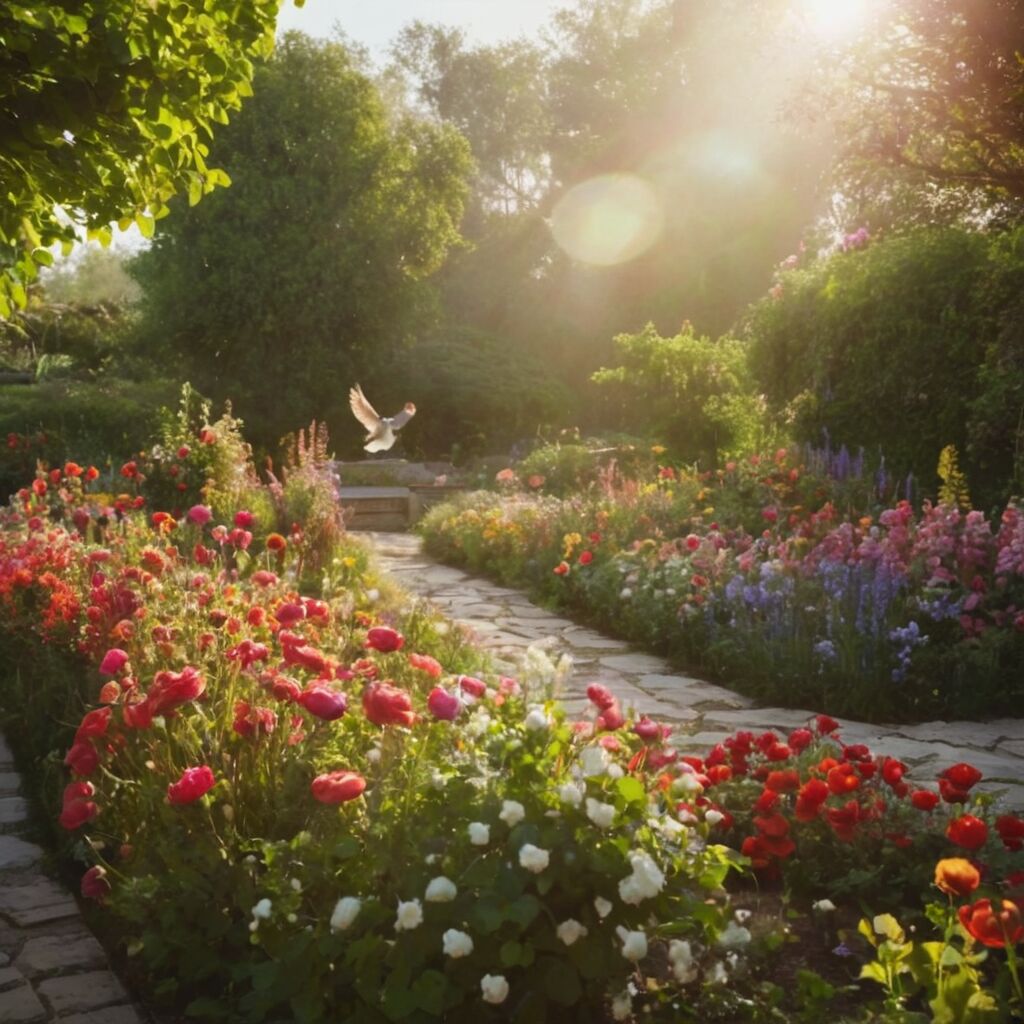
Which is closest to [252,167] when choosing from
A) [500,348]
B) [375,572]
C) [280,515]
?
[500,348]

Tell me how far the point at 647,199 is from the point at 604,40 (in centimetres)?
854

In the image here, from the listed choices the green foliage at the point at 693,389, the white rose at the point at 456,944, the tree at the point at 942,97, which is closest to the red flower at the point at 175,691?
the white rose at the point at 456,944

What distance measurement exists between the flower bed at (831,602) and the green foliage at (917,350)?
839mm

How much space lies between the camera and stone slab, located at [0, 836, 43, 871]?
3432 millimetres

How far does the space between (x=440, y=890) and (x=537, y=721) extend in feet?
1.41

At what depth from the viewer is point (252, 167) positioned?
727 inches

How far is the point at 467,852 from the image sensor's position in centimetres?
235

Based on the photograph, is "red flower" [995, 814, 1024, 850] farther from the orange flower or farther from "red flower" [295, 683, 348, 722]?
"red flower" [295, 683, 348, 722]

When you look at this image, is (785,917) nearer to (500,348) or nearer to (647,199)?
(500,348)

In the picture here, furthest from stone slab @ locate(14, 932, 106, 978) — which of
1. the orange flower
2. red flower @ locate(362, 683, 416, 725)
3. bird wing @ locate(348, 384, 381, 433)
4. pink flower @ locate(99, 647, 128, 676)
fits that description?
bird wing @ locate(348, 384, 381, 433)

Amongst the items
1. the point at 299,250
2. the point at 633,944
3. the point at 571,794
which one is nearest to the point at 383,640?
the point at 571,794

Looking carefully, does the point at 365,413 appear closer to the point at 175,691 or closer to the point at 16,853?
the point at 16,853

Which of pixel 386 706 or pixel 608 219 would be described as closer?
pixel 386 706

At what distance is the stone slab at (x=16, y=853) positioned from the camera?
3432mm
